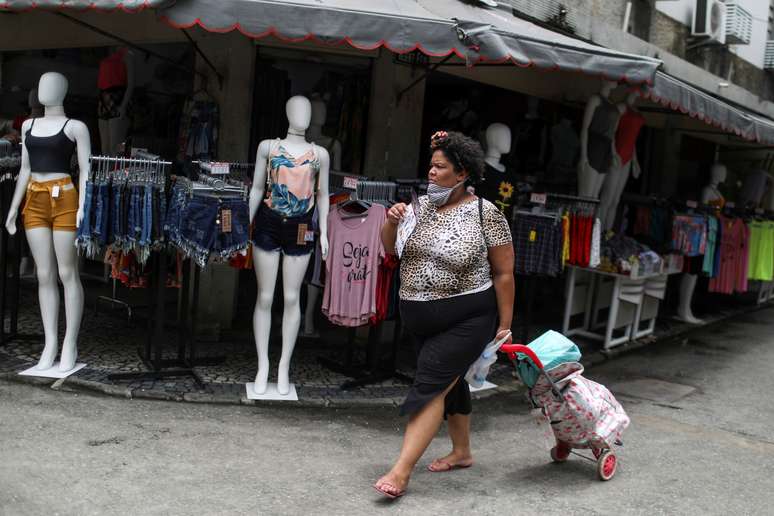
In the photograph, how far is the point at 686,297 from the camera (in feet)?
35.3

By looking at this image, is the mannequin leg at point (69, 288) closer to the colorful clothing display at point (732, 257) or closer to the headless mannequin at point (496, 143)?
the headless mannequin at point (496, 143)

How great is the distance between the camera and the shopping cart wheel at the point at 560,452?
4988 millimetres

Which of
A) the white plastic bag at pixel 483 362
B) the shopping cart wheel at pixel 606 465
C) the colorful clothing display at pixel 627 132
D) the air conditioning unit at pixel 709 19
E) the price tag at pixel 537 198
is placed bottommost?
the shopping cart wheel at pixel 606 465

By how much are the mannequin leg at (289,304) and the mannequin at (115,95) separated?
2.90m

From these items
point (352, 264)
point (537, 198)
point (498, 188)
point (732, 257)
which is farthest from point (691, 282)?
point (352, 264)

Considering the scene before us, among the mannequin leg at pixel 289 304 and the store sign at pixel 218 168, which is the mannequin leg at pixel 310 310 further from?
the store sign at pixel 218 168

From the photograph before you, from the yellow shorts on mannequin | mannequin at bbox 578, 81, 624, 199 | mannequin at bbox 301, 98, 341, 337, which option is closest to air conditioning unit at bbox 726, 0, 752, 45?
mannequin at bbox 578, 81, 624, 199

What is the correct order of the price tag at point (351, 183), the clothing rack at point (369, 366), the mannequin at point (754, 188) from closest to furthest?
1. the price tag at point (351, 183)
2. the clothing rack at point (369, 366)
3. the mannequin at point (754, 188)

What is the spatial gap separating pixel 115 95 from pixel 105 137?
1.39ft

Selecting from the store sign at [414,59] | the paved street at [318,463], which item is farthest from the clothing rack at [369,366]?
the store sign at [414,59]

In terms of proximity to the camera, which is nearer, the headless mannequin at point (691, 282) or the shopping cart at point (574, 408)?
the shopping cart at point (574, 408)

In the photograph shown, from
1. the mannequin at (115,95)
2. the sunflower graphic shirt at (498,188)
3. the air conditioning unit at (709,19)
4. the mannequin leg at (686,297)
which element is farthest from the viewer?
the air conditioning unit at (709,19)

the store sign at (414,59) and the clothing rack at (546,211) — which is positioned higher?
the store sign at (414,59)

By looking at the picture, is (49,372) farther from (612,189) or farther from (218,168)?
(612,189)
